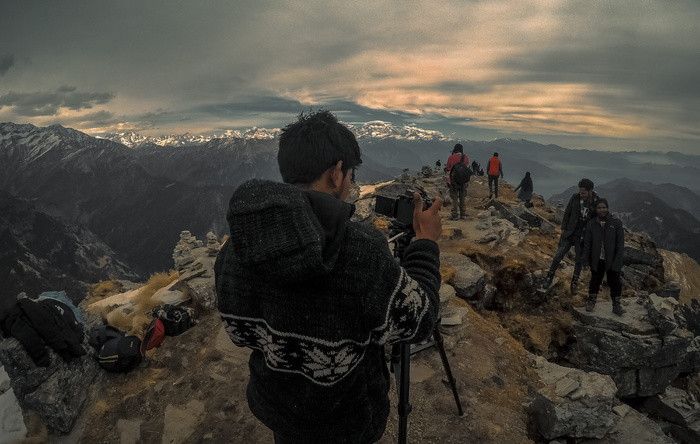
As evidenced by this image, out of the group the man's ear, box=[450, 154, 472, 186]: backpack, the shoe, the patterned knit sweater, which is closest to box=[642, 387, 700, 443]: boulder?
the shoe

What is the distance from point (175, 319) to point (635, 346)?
41.8 feet

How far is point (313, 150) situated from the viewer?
216cm

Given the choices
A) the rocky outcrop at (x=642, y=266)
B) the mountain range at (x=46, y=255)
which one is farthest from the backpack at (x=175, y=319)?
the mountain range at (x=46, y=255)

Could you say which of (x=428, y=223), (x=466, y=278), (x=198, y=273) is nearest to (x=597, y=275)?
(x=466, y=278)

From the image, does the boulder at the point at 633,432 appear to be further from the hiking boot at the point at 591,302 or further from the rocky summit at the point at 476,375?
the hiking boot at the point at 591,302

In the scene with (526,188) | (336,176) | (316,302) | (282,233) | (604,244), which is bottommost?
(604,244)

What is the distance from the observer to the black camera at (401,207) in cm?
270

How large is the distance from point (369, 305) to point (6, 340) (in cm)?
864

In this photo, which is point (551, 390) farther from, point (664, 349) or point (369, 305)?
point (369, 305)

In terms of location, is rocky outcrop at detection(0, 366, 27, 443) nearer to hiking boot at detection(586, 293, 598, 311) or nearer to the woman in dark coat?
hiking boot at detection(586, 293, 598, 311)

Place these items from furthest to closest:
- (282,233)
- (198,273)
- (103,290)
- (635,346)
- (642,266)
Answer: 1. (103,290)
2. (642,266)
3. (198,273)
4. (635,346)
5. (282,233)

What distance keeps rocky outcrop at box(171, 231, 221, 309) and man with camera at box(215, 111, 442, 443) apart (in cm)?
909

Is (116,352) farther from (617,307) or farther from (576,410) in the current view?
(617,307)

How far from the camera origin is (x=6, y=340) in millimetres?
6691
